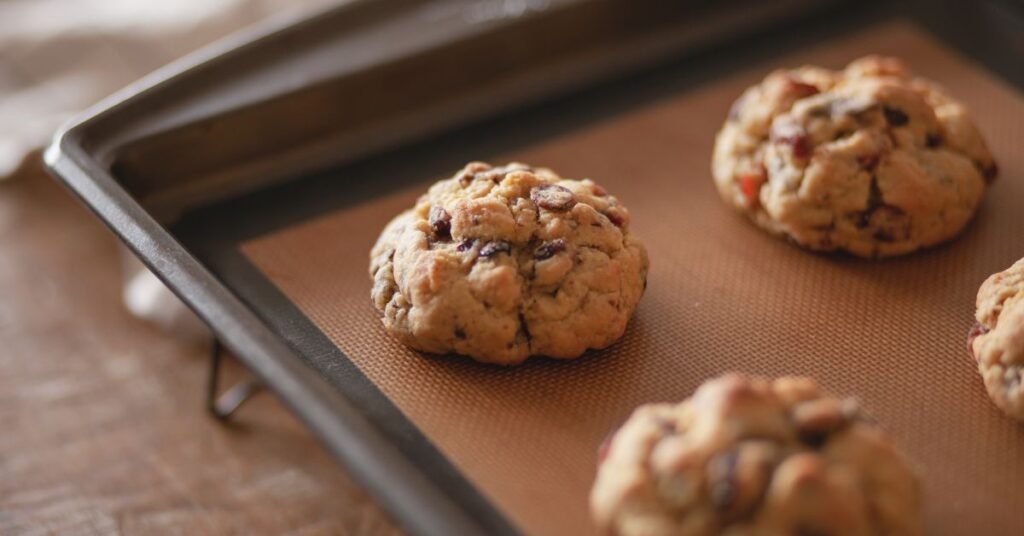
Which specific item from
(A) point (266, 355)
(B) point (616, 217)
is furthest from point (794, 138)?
(A) point (266, 355)

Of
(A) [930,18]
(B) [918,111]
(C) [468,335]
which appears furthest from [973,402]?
(A) [930,18]

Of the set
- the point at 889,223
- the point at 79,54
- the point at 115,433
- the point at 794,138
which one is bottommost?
the point at 115,433

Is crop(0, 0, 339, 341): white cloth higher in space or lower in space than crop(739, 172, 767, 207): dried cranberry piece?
lower

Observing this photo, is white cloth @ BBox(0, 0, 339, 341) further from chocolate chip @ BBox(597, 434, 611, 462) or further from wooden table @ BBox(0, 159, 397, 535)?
chocolate chip @ BBox(597, 434, 611, 462)

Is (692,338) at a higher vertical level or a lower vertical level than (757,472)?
lower

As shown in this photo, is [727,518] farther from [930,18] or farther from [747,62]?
[930,18]

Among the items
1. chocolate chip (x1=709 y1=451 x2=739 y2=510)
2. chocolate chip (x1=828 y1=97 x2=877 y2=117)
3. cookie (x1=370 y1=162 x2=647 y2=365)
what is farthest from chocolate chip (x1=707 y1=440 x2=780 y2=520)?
chocolate chip (x1=828 y1=97 x2=877 y2=117)

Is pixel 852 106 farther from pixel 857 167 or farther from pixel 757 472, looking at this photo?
pixel 757 472
